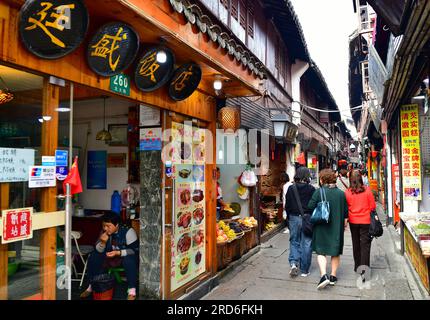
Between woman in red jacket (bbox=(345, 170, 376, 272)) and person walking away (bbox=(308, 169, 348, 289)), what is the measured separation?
22 centimetres

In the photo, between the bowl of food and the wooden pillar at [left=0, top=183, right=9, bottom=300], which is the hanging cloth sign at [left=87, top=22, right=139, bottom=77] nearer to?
the wooden pillar at [left=0, top=183, right=9, bottom=300]

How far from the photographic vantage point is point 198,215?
7.15 metres

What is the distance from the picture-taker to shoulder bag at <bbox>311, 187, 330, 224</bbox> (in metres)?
6.72

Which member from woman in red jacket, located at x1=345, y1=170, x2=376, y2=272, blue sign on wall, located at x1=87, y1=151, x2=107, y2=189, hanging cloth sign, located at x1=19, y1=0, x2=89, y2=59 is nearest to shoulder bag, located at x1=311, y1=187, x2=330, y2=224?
Answer: woman in red jacket, located at x1=345, y1=170, x2=376, y2=272

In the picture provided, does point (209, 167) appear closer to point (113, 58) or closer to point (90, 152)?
point (90, 152)

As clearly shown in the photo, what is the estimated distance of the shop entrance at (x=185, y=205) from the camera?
6.04m

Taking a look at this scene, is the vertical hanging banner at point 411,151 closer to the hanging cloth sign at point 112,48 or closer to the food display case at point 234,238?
the food display case at point 234,238

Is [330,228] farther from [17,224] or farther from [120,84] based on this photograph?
[17,224]

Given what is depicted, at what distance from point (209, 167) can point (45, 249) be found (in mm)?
4506

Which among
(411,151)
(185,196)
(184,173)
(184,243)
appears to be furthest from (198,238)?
(411,151)

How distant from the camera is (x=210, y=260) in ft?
24.5

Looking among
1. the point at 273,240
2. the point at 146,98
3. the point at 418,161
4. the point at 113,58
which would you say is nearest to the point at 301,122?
the point at 273,240

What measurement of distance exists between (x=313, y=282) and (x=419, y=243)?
2.34 metres

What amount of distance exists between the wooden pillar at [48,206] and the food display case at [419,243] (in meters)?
5.70
